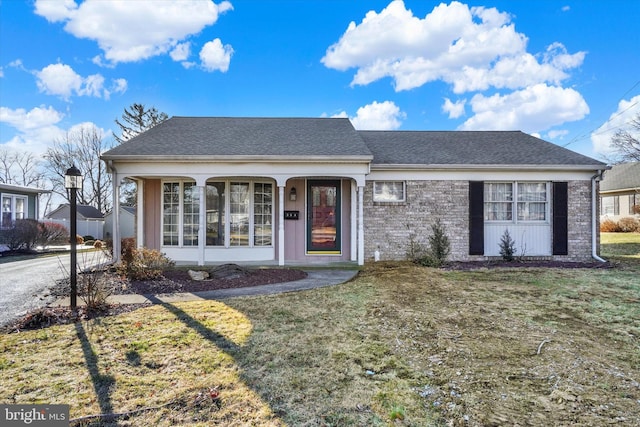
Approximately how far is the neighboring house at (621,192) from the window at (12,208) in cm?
3570

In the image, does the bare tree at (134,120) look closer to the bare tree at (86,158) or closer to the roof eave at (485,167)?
the bare tree at (86,158)

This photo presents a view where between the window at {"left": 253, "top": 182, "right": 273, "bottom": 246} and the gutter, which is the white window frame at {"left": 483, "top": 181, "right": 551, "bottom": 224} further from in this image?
the gutter

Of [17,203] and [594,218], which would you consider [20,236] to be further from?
[594,218]

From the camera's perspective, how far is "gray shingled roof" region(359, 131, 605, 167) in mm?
9695

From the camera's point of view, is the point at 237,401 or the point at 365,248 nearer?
the point at 237,401

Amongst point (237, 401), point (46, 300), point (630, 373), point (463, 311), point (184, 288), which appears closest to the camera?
point (237, 401)

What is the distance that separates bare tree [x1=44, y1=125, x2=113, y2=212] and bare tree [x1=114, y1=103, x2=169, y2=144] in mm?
2881

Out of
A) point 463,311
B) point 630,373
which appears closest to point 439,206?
point 463,311

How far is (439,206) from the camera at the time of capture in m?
9.70

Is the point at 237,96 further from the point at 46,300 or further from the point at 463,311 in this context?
the point at 463,311

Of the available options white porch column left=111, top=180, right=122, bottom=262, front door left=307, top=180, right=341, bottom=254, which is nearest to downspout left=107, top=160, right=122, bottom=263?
white porch column left=111, top=180, right=122, bottom=262

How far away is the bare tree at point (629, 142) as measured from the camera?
21.1m

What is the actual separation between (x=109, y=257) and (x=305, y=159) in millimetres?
6937

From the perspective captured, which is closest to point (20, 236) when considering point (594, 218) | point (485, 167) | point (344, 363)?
point (344, 363)
